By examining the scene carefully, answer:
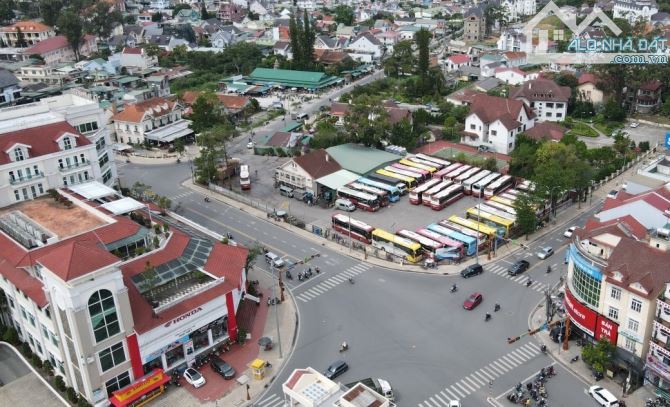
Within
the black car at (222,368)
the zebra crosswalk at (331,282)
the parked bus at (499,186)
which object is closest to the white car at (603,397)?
the zebra crosswalk at (331,282)

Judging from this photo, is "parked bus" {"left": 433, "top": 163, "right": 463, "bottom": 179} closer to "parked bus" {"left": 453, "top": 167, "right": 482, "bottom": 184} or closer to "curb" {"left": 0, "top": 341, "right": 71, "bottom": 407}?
"parked bus" {"left": 453, "top": 167, "right": 482, "bottom": 184}

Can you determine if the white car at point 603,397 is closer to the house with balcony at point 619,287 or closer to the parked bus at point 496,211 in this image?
the house with balcony at point 619,287

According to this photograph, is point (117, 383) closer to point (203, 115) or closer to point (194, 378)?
point (194, 378)

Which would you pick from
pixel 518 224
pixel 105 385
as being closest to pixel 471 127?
pixel 518 224

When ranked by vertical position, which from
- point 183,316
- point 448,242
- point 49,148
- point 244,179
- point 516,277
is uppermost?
point 49,148

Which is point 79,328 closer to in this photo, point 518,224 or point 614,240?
point 614,240

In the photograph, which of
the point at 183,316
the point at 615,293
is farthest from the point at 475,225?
the point at 183,316
